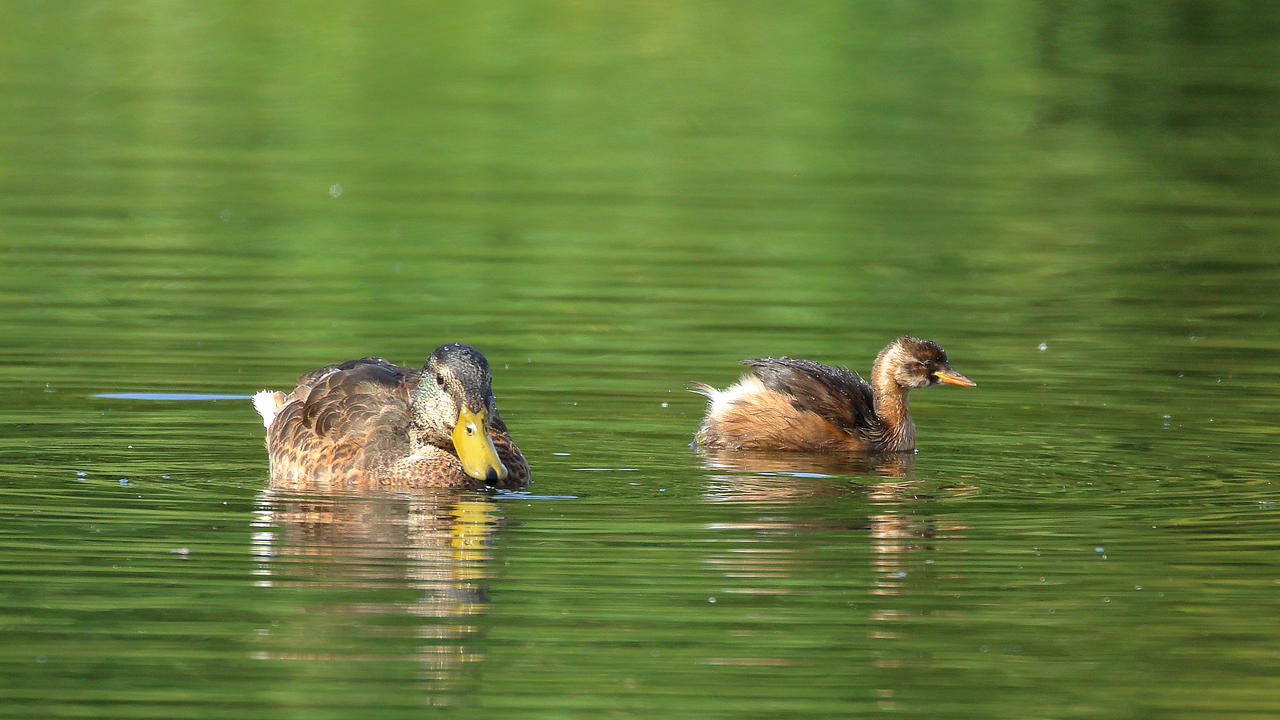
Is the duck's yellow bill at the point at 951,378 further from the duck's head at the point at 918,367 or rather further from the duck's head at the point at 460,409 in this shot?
the duck's head at the point at 460,409

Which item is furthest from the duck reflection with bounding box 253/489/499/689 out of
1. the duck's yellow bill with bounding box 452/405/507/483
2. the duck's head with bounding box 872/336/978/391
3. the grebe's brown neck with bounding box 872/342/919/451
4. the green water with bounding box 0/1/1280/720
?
the duck's head with bounding box 872/336/978/391

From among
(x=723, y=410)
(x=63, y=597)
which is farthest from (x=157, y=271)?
(x=63, y=597)

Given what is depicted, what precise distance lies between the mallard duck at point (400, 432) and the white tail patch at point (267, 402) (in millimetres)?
384

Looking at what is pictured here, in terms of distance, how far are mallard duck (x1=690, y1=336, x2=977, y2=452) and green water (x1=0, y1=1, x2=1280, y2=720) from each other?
0.28 metres

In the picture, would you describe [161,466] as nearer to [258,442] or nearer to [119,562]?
[258,442]

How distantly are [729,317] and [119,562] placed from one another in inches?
279

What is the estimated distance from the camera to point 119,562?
28.6 ft

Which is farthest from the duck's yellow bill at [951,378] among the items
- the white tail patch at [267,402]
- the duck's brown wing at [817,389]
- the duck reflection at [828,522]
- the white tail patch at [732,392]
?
the white tail patch at [267,402]

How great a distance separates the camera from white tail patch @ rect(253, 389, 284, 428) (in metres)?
11.6

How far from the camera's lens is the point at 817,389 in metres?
12.4

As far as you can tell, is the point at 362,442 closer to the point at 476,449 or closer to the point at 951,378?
the point at 476,449

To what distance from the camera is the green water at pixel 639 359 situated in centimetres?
768

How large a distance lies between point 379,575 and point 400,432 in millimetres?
2189

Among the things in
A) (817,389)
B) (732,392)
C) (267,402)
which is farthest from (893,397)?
(267,402)
